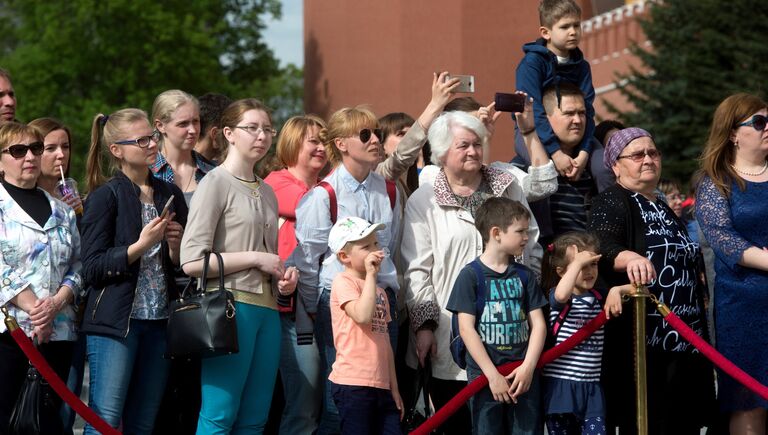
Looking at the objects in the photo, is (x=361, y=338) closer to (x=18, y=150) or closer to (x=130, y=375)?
(x=130, y=375)

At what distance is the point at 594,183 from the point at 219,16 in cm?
3406

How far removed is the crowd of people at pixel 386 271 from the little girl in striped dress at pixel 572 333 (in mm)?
12

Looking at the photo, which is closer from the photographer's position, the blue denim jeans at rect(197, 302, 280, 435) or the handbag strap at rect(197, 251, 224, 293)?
the handbag strap at rect(197, 251, 224, 293)

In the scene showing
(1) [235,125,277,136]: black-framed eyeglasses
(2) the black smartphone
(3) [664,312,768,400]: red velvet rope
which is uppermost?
(2) the black smartphone

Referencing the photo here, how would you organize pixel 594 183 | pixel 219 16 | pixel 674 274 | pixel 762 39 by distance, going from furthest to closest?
pixel 219 16
pixel 762 39
pixel 594 183
pixel 674 274

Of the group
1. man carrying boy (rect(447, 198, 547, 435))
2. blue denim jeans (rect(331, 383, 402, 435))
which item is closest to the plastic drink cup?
blue denim jeans (rect(331, 383, 402, 435))

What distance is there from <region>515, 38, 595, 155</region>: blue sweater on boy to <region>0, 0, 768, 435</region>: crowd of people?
19mm

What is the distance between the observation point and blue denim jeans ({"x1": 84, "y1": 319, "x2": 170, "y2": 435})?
6.29 meters

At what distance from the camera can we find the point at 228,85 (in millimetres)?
37312

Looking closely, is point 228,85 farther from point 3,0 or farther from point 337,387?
point 337,387

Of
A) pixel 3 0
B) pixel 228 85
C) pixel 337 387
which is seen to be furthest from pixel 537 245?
pixel 3 0

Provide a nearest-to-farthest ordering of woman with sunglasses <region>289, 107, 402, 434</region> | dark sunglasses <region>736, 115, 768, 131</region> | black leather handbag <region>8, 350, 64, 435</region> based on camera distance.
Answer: black leather handbag <region>8, 350, 64, 435</region>, woman with sunglasses <region>289, 107, 402, 434</region>, dark sunglasses <region>736, 115, 768, 131</region>

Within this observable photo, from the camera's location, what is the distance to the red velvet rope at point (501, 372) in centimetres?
631

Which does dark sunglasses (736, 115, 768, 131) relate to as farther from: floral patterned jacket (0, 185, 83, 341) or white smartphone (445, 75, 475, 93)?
floral patterned jacket (0, 185, 83, 341)
